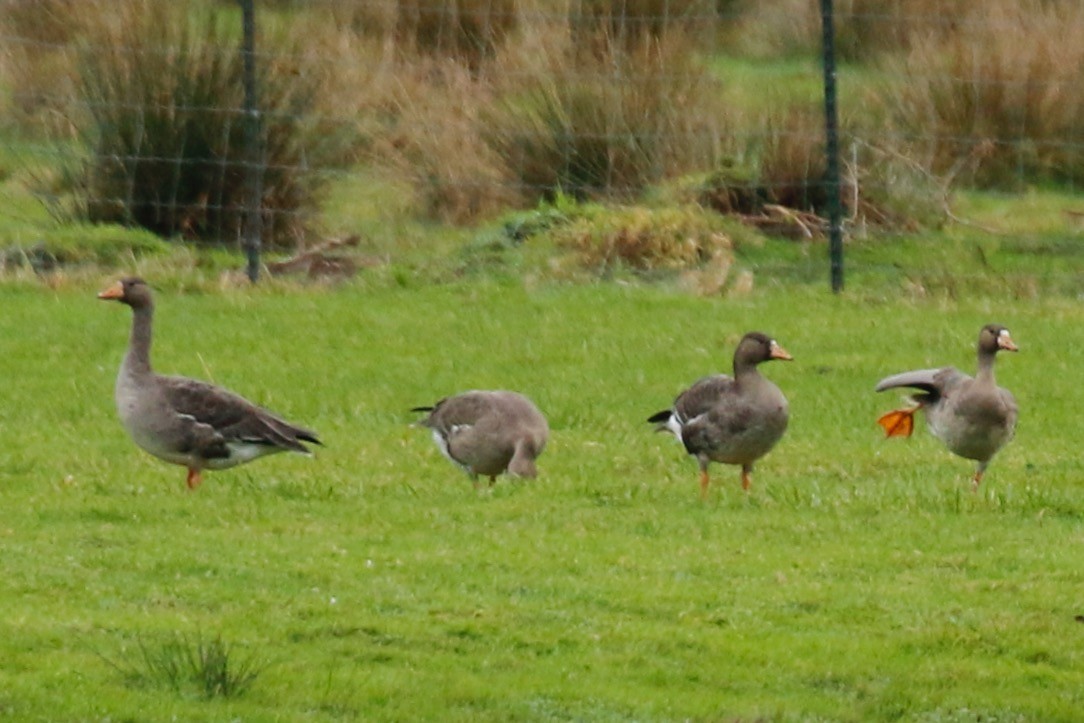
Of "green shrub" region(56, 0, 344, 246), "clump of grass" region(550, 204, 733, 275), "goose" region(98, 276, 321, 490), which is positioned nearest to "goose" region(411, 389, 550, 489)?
"goose" region(98, 276, 321, 490)

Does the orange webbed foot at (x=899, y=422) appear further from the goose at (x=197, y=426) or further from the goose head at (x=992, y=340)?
the goose at (x=197, y=426)

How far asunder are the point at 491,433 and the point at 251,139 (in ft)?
27.4

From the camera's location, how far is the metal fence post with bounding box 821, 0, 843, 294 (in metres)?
20.8

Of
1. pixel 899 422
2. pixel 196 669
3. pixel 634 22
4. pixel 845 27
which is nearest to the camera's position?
pixel 196 669

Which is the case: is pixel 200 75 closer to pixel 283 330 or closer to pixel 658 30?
pixel 283 330

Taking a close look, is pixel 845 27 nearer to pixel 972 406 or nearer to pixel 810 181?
pixel 810 181

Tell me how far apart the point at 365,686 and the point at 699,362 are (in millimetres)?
9177

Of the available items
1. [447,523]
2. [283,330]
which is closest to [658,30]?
A: [283,330]

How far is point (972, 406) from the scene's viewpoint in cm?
1338

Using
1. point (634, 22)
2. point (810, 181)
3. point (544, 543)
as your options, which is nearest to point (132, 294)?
point (544, 543)

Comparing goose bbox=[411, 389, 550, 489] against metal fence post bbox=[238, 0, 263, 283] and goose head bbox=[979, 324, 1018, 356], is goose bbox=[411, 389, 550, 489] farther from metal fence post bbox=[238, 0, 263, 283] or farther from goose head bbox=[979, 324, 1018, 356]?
metal fence post bbox=[238, 0, 263, 283]

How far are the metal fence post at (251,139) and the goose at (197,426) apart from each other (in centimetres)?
730

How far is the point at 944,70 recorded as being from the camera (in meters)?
25.7

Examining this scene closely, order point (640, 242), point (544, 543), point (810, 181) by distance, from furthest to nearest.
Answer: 1. point (810, 181)
2. point (640, 242)
3. point (544, 543)
